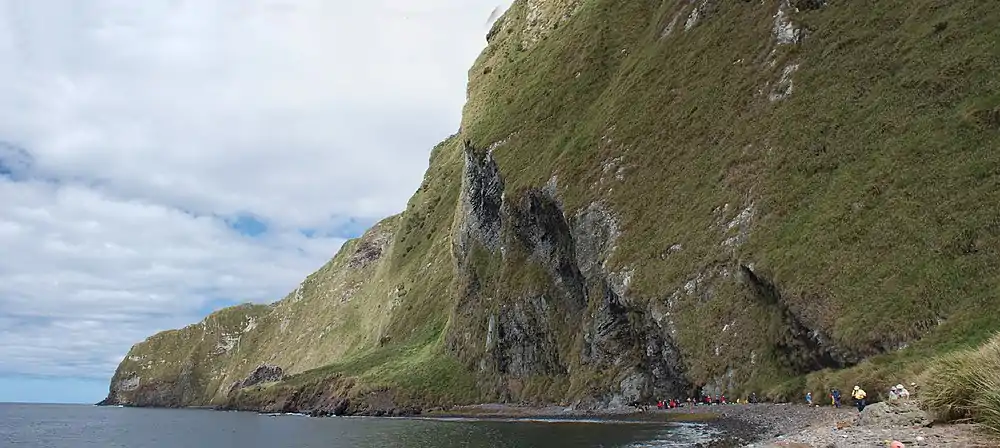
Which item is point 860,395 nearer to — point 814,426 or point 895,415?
point 814,426

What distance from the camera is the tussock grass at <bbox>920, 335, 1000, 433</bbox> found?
59.8 ft

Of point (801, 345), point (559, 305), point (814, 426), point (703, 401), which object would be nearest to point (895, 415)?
point (814, 426)

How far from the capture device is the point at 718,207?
72812mm

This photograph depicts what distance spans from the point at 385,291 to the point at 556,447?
5440 inches

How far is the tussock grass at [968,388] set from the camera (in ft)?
59.8

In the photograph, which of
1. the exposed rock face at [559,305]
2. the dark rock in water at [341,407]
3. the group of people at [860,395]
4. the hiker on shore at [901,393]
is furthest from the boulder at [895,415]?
the dark rock in water at [341,407]

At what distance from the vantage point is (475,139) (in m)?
124

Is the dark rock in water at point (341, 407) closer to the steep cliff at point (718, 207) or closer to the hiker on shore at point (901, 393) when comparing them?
the steep cliff at point (718, 207)

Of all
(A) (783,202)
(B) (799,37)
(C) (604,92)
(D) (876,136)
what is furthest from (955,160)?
(C) (604,92)

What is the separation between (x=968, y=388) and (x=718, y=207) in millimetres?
53006

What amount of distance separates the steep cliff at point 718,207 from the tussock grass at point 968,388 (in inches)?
790

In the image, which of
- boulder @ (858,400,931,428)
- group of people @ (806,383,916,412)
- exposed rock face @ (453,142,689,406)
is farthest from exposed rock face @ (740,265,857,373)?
boulder @ (858,400,931,428)

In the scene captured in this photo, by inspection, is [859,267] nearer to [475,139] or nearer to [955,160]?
[955,160]

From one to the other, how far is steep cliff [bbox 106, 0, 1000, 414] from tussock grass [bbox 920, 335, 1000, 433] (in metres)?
20.1
